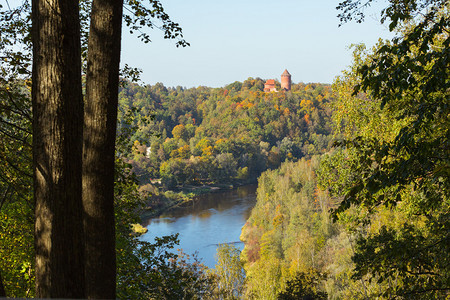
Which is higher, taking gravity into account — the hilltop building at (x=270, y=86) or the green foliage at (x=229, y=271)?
the hilltop building at (x=270, y=86)

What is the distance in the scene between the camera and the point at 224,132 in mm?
75875

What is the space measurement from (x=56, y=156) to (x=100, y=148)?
34 centimetres

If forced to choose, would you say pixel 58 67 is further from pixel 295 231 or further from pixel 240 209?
pixel 240 209

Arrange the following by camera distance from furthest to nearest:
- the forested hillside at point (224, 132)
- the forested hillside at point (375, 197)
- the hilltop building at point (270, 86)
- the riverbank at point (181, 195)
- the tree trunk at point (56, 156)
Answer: the hilltop building at point (270, 86)
the forested hillside at point (224, 132)
the riverbank at point (181, 195)
the forested hillside at point (375, 197)
the tree trunk at point (56, 156)

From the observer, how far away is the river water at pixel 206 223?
27.2 metres

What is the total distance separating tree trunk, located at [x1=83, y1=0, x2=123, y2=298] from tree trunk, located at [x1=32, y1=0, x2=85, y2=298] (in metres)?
0.22

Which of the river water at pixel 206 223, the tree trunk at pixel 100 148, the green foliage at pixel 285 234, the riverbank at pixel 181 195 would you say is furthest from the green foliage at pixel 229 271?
the tree trunk at pixel 100 148

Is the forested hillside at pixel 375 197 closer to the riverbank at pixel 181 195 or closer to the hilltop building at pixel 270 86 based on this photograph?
the riverbank at pixel 181 195

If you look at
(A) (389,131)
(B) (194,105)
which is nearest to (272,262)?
(A) (389,131)

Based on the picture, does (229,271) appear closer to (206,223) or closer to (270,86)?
(206,223)

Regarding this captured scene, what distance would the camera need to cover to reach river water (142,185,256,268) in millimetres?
27188

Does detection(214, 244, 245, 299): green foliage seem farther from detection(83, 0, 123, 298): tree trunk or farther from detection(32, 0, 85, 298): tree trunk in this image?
detection(32, 0, 85, 298): tree trunk

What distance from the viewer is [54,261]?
1.84m

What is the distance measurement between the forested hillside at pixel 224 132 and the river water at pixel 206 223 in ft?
25.9
